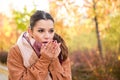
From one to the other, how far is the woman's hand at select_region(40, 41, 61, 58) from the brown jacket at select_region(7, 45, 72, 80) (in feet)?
0.14

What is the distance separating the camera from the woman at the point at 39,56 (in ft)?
10.6

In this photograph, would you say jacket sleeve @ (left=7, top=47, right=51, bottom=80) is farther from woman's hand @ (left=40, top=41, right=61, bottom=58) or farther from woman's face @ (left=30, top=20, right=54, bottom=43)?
woman's face @ (left=30, top=20, right=54, bottom=43)

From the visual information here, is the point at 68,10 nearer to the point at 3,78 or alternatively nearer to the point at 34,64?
the point at 3,78

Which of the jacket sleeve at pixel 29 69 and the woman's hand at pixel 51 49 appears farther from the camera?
the jacket sleeve at pixel 29 69

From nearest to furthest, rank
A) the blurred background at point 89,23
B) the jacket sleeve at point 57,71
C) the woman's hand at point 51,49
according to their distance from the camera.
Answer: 1. the woman's hand at point 51,49
2. the jacket sleeve at point 57,71
3. the blurred background at point 89,23

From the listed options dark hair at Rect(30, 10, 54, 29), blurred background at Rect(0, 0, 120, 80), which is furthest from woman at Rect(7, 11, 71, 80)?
blurred background at Rect(0, 0, 120, 80)

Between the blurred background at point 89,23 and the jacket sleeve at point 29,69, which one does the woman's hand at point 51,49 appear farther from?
the blurred background at point 89,23

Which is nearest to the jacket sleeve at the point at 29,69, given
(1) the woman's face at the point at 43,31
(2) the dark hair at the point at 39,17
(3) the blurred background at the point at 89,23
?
(1) the woman's face at the point at 43,31

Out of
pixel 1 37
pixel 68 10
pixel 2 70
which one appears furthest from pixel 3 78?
pixel 1 37

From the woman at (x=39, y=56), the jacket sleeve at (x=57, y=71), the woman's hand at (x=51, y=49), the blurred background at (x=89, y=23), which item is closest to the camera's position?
the woman's hand at (x=51, y=49)

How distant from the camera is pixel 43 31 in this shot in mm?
3293

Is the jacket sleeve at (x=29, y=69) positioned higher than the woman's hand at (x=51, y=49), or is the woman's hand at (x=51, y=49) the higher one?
the woman's hand at (x=51, y=49)

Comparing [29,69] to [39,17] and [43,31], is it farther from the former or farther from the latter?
[39,17]

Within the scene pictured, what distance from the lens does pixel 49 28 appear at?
3.29 meters
